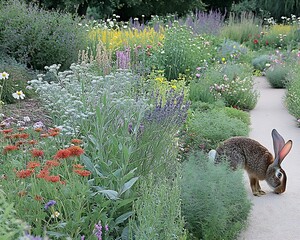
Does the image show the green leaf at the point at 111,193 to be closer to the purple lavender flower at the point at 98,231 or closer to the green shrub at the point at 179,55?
the purple lavender flower at the point at 98,231

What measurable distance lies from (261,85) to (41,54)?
5566 mm

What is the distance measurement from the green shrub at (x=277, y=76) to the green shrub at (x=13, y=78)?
5688 mm

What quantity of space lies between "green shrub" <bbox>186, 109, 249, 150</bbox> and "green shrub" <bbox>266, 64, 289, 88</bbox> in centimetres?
507

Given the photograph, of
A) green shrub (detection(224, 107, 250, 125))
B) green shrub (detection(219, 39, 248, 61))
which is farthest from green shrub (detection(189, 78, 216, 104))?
green shrub (detection(219, 39, 248, 61))

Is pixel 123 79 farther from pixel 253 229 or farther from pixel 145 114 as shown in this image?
pixel 253 229

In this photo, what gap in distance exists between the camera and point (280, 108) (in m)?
10.6

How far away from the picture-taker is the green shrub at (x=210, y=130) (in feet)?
23.1

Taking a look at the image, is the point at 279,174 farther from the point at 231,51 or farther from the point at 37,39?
the point at 231,51

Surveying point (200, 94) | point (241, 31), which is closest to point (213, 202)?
point (200, 94)

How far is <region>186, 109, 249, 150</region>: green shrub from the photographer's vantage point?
23.1 ft

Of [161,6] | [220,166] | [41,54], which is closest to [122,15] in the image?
[161,6]

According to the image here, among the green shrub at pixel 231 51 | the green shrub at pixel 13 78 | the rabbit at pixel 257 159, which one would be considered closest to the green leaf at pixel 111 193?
the rabbit at pixel 257 159

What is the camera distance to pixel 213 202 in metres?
4.59

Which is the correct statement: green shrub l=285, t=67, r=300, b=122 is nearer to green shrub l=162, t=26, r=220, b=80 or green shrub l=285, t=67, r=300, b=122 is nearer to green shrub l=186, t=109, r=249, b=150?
green shrub l=186, t=109, r=249, b=150
